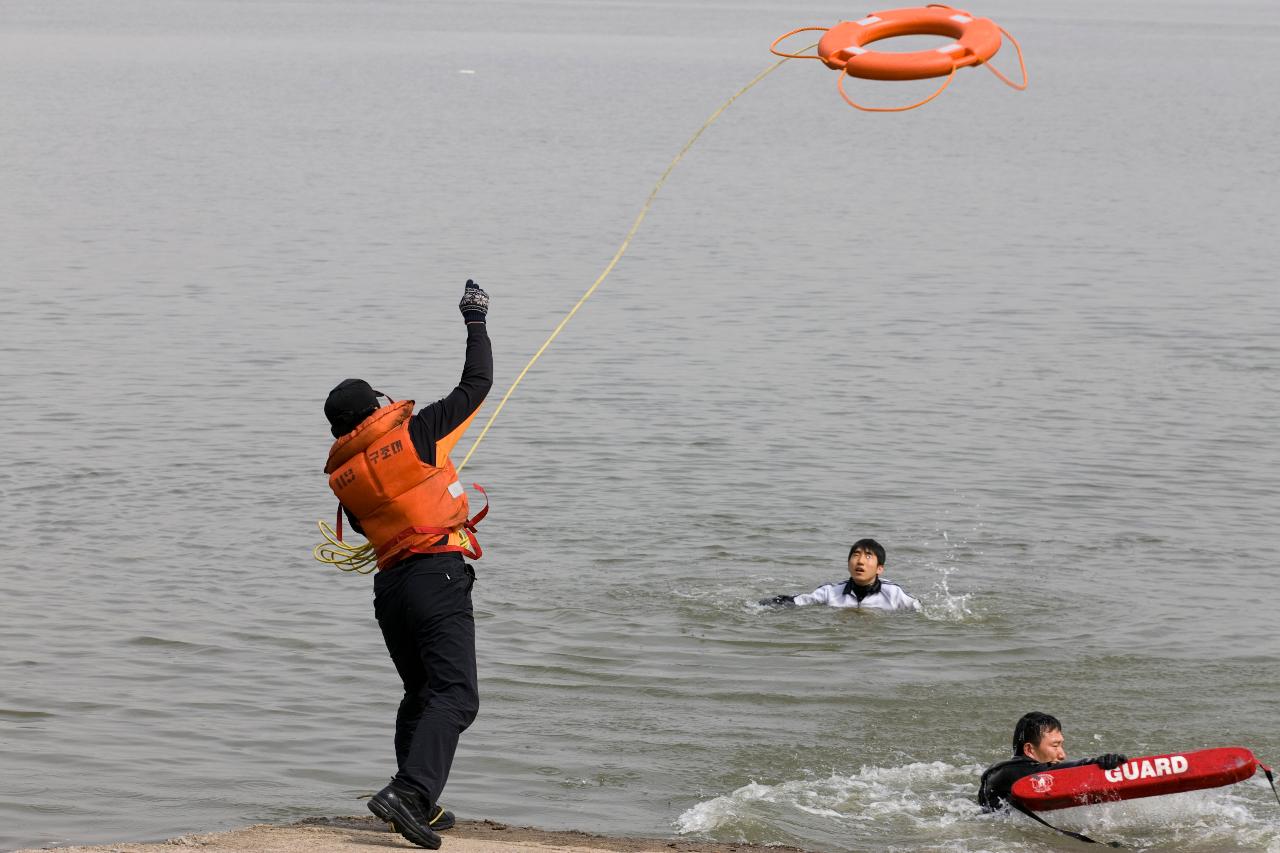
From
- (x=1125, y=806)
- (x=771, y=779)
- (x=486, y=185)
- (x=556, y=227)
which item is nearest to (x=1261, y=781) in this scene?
(x=1125, y=806)

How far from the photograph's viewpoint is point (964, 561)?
1312 cm

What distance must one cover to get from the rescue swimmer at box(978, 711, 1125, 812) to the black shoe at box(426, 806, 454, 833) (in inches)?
103

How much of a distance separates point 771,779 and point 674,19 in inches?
3891

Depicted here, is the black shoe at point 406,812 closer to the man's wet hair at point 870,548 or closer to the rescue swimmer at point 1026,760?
the rescue swimmer at point 1026,760

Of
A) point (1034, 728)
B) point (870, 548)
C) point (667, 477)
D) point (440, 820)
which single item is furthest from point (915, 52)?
point (667, 477)

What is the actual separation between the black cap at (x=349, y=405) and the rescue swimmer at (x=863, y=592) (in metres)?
5.37

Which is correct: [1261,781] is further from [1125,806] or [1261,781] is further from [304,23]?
[304,23]

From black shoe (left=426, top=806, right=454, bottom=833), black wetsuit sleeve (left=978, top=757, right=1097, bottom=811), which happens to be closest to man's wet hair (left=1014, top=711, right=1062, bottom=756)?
black wetsuit sleeve (left=978, top=757, right=1097, bottom=811)

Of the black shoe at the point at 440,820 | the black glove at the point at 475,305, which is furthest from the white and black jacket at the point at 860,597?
the black glove at the point at 475,305

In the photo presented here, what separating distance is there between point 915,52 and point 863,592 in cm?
398

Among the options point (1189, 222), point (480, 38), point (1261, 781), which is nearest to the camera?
point (1261, 781)

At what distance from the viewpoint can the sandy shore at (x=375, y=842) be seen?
6.95 m

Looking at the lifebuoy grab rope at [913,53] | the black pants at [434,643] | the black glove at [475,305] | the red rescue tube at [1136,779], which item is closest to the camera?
the black pants at [434,643]

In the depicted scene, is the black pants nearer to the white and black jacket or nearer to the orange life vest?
the orange life vest
